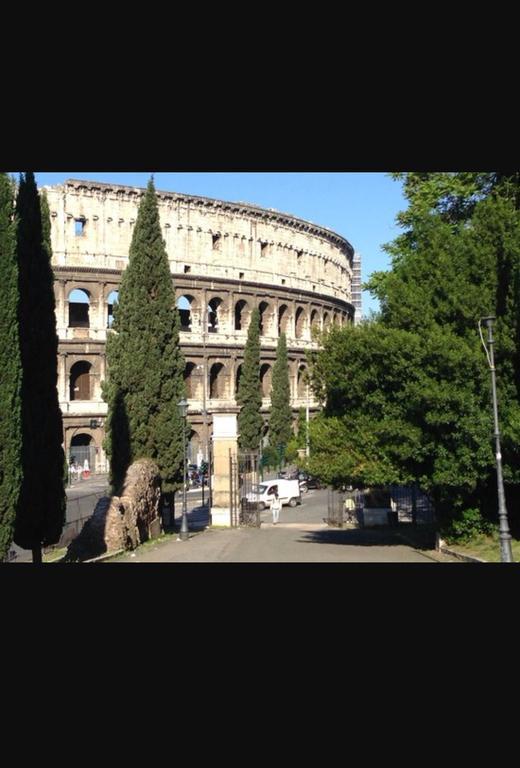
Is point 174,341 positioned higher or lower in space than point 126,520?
higher

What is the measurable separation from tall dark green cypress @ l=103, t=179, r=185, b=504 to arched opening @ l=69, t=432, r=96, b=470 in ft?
57.3

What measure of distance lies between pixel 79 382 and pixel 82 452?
11.5ft

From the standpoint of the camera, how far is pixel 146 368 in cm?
2053

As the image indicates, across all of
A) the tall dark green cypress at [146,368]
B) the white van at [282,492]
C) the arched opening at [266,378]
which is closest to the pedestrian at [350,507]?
the white van at [282,492]

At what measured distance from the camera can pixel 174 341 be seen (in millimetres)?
21141

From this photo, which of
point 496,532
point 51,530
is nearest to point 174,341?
point 51,530

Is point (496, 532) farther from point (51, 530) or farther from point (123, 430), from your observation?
point (123, 430)

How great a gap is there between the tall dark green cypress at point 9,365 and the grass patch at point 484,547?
7.23m

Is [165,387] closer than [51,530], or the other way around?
[51,530]

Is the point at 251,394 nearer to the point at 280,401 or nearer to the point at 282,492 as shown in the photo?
the point at 280,401

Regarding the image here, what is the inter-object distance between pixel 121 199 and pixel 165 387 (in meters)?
22.1

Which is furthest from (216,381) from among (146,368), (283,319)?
(146,368)

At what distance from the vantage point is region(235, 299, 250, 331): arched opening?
45.0m

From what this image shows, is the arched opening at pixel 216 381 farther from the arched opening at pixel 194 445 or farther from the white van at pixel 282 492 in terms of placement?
the white van at pixel 282 492
